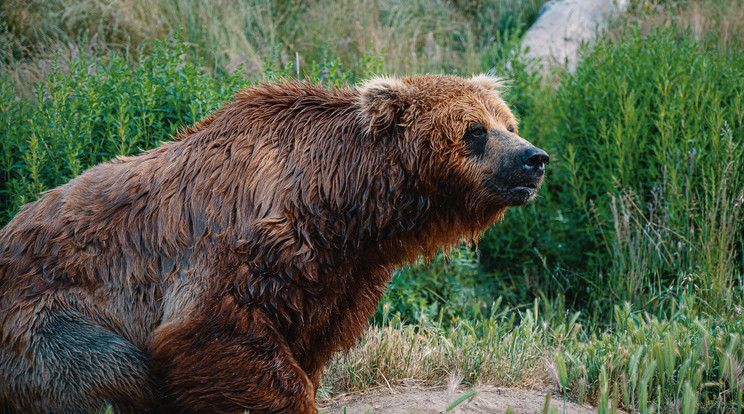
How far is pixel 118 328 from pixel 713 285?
3907 millimetres

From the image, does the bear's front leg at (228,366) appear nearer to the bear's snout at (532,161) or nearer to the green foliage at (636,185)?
the bear's snout at (532,161)

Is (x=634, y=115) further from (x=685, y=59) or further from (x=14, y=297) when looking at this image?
(x=14, y=297)

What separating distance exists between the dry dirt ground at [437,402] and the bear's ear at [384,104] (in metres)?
1.35

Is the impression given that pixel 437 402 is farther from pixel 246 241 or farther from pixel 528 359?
pixel 246 241

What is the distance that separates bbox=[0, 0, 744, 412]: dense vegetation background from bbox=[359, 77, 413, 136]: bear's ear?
96 cm

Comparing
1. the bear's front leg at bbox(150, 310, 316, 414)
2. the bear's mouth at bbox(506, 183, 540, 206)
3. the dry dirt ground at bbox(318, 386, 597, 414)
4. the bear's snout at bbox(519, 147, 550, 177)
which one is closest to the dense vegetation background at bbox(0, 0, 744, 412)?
the dry dirt ground at bbox(318, 386, 597, 414)

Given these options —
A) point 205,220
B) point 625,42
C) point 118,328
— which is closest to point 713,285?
point 625,42

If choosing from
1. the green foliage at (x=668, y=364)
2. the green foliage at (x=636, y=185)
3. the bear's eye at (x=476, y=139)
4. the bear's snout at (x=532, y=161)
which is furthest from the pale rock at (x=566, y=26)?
the bear's snout at (x=532, y=161)

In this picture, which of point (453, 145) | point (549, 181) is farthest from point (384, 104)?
point (549, 181)

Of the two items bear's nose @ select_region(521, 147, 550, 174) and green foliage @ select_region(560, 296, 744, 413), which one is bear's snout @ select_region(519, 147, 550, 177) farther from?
green foliage @ select_region(560, 296, 744, 413)

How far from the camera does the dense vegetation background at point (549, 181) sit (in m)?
4.08

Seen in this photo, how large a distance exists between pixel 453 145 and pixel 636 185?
332 cm

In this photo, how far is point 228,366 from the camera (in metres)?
3.01

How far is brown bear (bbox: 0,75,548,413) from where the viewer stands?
307 cm
